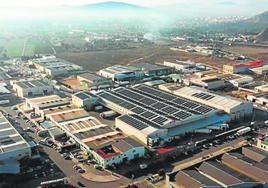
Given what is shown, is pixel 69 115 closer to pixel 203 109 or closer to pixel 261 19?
pixel 203 109

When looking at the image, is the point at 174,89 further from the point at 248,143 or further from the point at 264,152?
the point at 264,152

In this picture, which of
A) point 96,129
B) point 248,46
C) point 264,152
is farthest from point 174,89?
point 248,46

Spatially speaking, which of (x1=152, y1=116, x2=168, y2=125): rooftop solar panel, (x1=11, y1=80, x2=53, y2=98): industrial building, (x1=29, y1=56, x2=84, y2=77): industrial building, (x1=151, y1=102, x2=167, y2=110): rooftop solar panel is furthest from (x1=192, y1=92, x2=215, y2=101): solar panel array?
(x1=29, y1=56, x2=84, y2=77): industrial building

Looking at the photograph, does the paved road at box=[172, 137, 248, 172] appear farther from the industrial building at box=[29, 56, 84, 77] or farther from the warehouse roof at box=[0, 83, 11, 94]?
the industrial building at box=[29, 56, 84, 77]

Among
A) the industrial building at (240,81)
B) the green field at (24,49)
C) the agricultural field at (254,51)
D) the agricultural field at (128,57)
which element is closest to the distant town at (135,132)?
the industrial building at (240,81)

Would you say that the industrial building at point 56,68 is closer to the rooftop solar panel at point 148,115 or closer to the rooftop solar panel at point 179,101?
the rooftop solar panel at point 179,101

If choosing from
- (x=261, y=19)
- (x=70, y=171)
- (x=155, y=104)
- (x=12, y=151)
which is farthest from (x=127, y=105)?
(x=261, y=19)

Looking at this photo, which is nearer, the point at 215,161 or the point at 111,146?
the point at 215,161

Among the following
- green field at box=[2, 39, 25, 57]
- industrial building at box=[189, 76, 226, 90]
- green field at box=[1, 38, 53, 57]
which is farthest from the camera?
green field at box=[1, 38, 53, 57]
